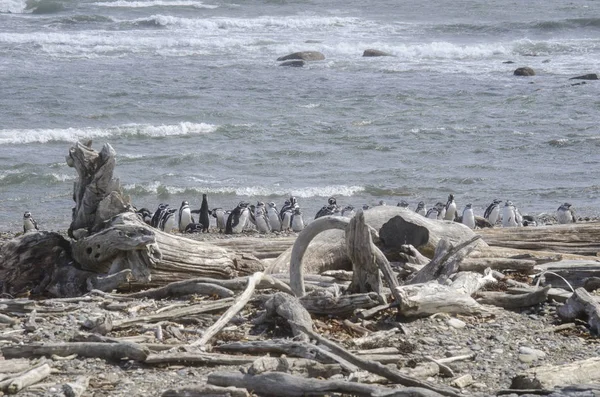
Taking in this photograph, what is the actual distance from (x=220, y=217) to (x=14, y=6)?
120 feet

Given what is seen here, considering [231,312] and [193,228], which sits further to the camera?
[193,228]

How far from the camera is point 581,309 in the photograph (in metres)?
8.54

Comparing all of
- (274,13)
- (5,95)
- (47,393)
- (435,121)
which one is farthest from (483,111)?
(274,13)

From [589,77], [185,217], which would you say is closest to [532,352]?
[185,217]

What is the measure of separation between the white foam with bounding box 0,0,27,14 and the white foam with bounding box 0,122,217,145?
27.0m

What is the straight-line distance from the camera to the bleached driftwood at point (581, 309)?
836 centimetres

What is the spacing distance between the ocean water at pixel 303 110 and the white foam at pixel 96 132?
7cm

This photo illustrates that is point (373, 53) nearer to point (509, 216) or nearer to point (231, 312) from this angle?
point (509, 216)

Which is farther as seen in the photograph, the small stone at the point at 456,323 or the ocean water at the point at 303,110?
the ocean water at the point at 303,110

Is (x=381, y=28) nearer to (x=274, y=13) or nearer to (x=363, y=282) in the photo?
(x=274, y=13)

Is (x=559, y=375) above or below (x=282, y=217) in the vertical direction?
above

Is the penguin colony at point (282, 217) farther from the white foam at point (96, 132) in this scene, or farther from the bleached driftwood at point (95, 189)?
the white foam at point (96, 132)

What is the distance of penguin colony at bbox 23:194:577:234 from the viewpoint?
16297 millimetres

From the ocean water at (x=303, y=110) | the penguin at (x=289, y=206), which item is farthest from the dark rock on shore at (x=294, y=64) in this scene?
the penguin at (x=289, y=206)
